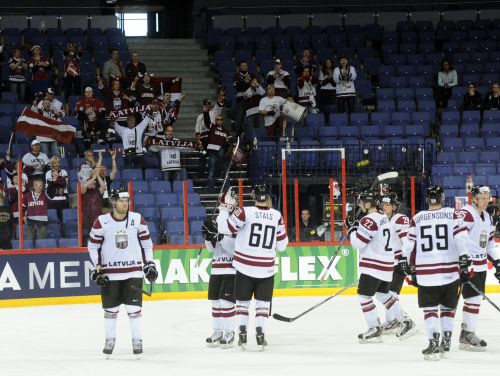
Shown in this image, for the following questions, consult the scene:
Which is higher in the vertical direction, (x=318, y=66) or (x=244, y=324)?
(x=318, y=66)

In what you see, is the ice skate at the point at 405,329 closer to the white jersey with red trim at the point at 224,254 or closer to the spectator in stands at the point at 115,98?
the white jersey with red trim at the point at 224,254

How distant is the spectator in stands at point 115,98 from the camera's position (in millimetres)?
19859

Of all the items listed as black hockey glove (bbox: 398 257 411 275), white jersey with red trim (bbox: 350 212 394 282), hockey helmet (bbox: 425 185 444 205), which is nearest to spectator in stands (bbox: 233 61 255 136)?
white jersey with red trim (bbox: 350 212 394 282)

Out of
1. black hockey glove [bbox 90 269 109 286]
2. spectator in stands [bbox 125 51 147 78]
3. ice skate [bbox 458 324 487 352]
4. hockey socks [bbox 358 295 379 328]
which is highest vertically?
spectator in stands [bbox 125 51 147 78]

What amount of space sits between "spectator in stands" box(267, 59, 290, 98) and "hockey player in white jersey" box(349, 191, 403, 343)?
28.9ft

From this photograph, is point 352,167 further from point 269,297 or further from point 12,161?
point 269,297

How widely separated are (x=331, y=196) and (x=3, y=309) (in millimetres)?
4732

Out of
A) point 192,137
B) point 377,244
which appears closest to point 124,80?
point 192,137

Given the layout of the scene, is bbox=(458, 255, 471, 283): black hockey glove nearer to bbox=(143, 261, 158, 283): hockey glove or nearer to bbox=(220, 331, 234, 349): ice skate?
bbox=(220, 331, 234, 349): ice skate

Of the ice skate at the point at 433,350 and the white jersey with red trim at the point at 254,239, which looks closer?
the ice skate at the point at 433,350

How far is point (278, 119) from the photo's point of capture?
66.9 feet

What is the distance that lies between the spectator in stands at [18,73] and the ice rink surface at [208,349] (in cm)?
624

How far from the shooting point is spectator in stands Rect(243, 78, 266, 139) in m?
20.7

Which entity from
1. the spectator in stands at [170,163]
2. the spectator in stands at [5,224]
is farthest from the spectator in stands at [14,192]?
the spectator in stands at [170,163]
